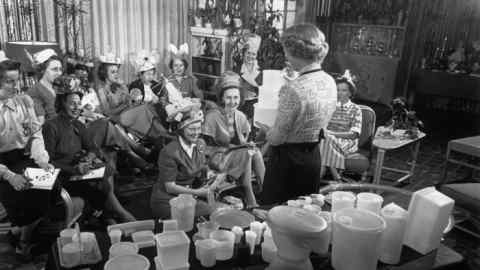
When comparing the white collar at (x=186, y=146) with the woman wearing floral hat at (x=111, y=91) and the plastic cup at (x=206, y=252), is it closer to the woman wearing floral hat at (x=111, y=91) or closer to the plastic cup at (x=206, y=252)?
the plastic cup at (x=206, y=252)

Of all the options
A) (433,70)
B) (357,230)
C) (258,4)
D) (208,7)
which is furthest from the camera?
(433,70)

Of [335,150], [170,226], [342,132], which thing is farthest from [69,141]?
[342,132]

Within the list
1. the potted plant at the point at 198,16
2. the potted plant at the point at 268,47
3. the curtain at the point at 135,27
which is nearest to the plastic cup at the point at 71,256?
the curtain at the point at 135,27

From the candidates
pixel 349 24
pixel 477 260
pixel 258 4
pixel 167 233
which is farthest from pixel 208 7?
pixel 167 233

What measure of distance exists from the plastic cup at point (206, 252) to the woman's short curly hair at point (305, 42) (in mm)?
1177

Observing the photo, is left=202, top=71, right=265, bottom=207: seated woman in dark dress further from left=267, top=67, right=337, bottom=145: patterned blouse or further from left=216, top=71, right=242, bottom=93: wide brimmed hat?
left=267, top=67, right=337, bottom=145: patterned blouse

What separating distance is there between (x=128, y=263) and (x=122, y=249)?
13cm

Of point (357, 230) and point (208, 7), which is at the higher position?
point (208, 7)

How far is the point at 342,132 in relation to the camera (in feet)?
13.2

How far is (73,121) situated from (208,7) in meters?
3.55

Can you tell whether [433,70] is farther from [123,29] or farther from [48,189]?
[48,189]

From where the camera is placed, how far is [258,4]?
648 centimetres

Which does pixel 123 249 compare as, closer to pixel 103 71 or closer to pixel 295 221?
pixel 295 221

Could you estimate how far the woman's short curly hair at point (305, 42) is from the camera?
7.32 feet
